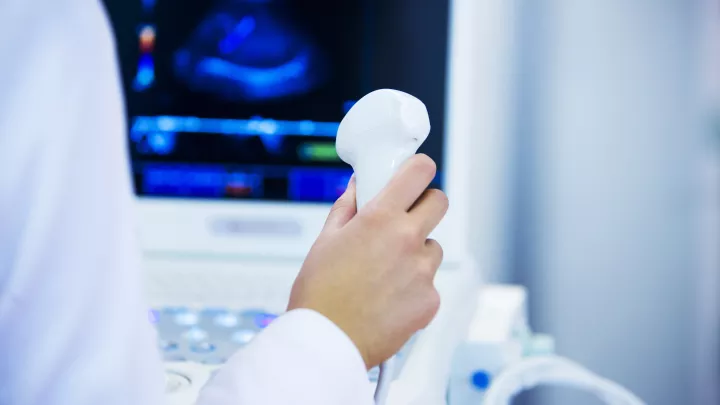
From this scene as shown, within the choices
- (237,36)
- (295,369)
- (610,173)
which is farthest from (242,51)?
(610,173)

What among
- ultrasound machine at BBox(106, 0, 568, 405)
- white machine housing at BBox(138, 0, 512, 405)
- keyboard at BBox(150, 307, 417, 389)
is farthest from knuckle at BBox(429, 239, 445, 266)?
ultrasound machine at BBox(106, 0, 568, 405)

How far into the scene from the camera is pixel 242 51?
3.35ft

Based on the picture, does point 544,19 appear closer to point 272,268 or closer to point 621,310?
point 621,310

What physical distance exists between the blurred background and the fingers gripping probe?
1147 millimetres

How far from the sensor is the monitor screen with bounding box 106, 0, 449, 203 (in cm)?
100

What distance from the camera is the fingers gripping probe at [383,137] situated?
48cm

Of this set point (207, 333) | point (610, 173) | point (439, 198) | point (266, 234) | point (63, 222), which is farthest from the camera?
point (610, 173)

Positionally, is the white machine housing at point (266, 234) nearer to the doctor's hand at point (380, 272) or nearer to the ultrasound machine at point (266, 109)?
the ultrasound machine at point (266, 109)

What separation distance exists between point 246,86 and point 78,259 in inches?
26.1

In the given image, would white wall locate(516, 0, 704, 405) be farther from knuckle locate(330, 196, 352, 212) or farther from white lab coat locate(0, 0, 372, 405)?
white lab coat locate(0, 0, 372, 405)

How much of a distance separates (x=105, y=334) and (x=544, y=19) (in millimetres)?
1441

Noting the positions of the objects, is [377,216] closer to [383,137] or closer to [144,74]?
[383,137]

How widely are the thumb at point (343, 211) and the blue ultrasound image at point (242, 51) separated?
1.76 ft

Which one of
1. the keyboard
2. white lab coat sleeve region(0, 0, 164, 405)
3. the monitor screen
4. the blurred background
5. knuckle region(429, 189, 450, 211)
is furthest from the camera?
the blurred background
